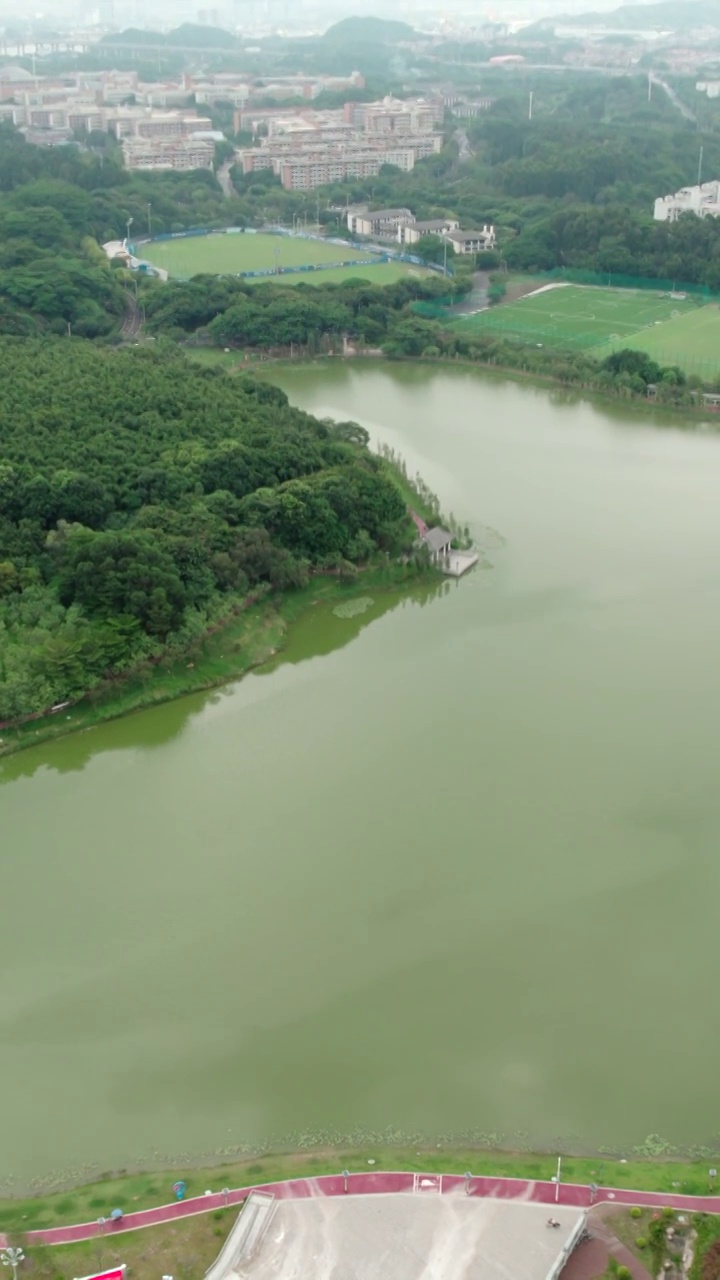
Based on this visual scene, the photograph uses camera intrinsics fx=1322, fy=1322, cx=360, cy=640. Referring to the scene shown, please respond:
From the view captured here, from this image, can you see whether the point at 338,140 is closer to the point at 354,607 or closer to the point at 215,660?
the point at 354,607

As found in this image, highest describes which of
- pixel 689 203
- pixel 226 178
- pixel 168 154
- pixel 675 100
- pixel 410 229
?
pixel 675 100

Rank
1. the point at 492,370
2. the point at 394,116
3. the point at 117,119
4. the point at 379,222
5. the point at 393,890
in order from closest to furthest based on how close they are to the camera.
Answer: the point at 393,890 < the point at 492,370 < the point at 379,222 < the point at 394,116 < the point at 117,119

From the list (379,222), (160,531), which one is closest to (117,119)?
(379,222)

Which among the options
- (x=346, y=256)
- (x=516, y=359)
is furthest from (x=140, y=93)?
(x=516, y=359)

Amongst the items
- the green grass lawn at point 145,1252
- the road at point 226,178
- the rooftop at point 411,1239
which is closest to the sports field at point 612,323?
the road at point 226,178

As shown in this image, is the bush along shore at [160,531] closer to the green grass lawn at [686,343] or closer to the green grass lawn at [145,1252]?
the green grass lawn at [145,1252]

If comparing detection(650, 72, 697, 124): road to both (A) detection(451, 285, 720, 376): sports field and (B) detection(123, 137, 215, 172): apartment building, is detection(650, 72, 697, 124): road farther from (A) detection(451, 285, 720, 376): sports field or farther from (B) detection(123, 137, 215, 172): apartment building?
(A) detection(451, 285, 720, 376): sports field

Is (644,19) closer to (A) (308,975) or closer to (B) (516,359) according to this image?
(B) (516,359)
